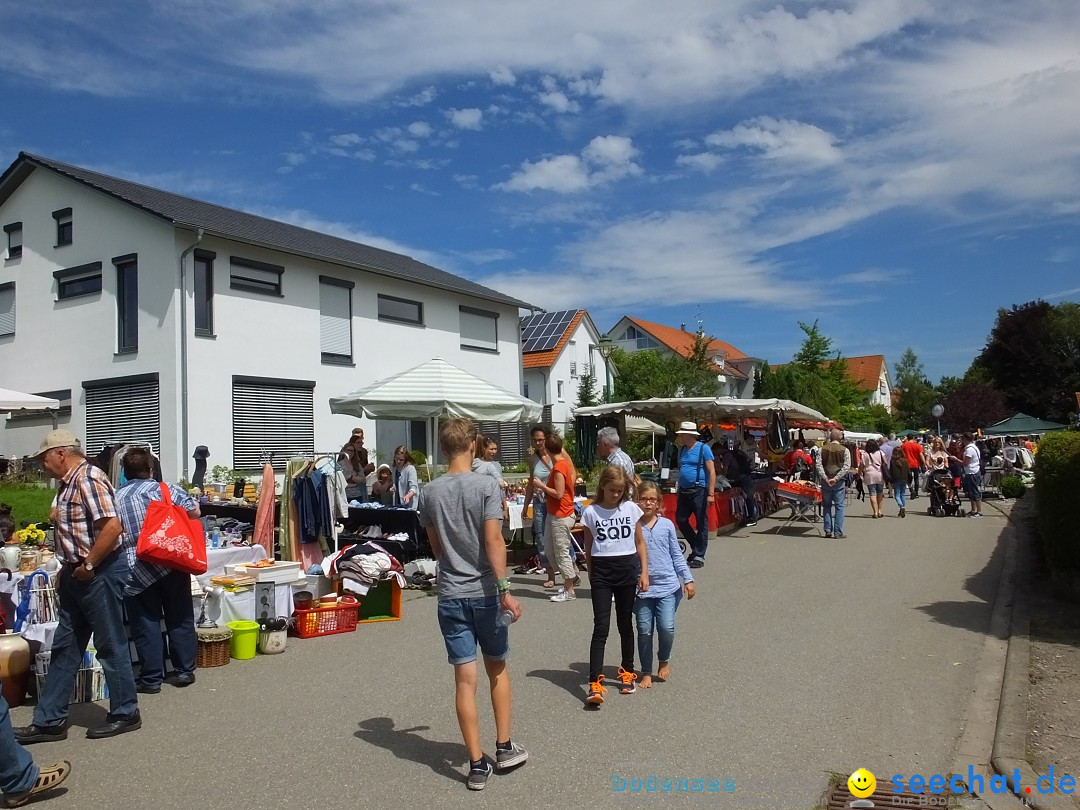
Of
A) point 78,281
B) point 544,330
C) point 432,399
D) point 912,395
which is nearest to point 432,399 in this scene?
point 432,399

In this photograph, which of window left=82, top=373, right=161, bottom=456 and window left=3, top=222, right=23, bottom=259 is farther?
window left=3, top=222, right=23, bottom=259

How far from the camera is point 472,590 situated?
4.44m

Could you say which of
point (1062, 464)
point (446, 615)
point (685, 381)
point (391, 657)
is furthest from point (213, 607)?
point (685, 381)

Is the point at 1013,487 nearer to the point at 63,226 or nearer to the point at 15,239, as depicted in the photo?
the point at 63,226

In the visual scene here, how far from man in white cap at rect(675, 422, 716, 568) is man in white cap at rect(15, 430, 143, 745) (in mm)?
7322

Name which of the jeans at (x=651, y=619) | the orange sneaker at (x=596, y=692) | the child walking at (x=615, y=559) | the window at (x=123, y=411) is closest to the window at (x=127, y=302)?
the window at (x=123, y=411)

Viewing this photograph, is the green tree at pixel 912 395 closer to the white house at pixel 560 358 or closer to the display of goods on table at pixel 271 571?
the white house at pixel 560 358

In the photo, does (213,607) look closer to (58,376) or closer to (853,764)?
(853,764)

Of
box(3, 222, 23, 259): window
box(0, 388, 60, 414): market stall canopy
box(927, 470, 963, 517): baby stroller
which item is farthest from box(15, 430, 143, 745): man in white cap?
box(3, 222, 23, 259): window

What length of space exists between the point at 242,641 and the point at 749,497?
454 inches

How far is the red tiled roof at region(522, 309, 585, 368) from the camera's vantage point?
4184 centimetres

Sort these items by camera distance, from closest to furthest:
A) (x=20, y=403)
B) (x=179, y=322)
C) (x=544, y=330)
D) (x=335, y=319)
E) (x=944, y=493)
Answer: (x=20, y=403) < (x=179, y=322) < (x=944, y=493) < (x=335, y=319) < (x=544, y=330)

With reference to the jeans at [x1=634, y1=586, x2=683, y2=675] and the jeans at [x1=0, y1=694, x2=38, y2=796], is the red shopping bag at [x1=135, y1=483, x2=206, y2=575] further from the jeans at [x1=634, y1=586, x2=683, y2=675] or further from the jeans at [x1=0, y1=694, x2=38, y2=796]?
the jeans at [x1=634, y1=586, x2=683, y2=675]

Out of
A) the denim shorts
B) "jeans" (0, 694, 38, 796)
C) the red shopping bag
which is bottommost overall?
"jeans" (0, 694, 38, 796)
